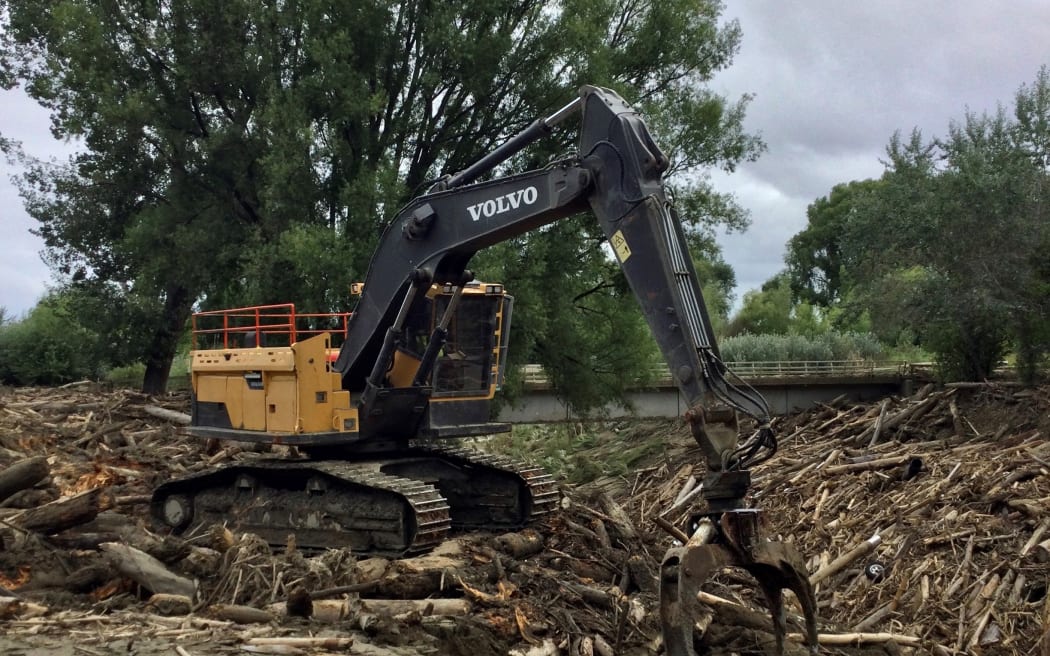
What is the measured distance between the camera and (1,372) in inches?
1196

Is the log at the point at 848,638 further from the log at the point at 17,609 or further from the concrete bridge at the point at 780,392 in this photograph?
the concrete bridge at the point at 780,392

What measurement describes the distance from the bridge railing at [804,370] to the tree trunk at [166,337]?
7417 mm

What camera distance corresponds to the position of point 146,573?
898cm

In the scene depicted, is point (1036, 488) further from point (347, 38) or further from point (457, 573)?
point (347, 38)

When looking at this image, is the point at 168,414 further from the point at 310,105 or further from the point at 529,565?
the point at 529,565

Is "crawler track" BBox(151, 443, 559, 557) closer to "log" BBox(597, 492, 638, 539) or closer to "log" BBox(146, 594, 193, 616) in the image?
"log" BBox(597, 492, 638, 539)

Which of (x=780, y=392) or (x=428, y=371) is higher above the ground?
(x=428, y=371)

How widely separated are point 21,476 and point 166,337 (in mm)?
12526

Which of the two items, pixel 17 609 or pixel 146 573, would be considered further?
pixel 146 573

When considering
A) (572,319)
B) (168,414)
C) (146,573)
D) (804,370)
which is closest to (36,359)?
(168,414)

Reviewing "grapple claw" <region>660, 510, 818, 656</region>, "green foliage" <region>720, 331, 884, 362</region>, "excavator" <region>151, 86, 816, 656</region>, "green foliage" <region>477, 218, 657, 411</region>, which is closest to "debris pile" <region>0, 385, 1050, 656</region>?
"excavator" <region>151, 86, 816, 656</region>

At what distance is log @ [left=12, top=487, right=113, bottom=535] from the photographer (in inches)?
388

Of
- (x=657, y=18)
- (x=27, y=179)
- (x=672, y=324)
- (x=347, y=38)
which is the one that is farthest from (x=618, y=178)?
(x=27, y=179)

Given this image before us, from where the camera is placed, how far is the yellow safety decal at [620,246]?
8117 millimetres
